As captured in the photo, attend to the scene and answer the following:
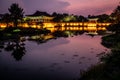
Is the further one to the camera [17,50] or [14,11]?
[14,11]

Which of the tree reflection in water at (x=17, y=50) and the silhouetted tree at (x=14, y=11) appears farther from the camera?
the silhouetted tree at (x=14, y=11)

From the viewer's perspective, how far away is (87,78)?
2088 cm

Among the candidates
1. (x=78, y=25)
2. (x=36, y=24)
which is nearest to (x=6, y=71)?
(x=36, y=24)

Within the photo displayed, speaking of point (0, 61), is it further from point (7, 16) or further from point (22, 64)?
point (7, 16)

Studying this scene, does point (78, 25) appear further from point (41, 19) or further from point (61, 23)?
point (41, 19)

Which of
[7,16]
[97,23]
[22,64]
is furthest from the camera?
[97,23]

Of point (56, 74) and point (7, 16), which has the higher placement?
point (7, 16)

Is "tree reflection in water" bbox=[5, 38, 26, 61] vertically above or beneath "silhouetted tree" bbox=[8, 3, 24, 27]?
beneath

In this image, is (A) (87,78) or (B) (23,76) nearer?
(A) (87,78)

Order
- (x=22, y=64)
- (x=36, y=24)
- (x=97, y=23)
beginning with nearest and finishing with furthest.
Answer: (x=22, y=64)
(x=36, y=24)
(x=97, y=23)

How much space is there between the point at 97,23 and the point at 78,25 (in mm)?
15504

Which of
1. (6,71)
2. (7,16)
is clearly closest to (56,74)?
(6,71)

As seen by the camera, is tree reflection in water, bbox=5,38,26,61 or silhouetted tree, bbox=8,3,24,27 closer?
tree reflection in water, bbox=5,38,26,61

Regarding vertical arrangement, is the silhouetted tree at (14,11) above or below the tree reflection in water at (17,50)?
above
